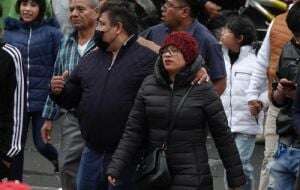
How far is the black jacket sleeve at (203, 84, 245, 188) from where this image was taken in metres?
6.69

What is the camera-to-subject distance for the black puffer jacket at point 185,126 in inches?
262

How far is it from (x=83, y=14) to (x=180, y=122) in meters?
1.64

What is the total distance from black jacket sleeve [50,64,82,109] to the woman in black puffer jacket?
0.67m

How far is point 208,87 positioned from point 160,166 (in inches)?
24.3

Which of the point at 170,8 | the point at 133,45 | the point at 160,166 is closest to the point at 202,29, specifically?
the point at 170,8

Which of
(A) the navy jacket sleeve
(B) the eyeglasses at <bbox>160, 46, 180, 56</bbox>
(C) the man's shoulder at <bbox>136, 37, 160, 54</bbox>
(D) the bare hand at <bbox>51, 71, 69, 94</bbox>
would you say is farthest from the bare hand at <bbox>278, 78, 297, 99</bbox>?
(D) the bare hand at <bbox>51, 71, 69, 94</bbox>

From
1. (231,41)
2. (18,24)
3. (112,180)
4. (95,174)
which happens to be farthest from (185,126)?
(18,24)

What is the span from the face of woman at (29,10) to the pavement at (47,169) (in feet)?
5.53

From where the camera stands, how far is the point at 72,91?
7359 millimetres

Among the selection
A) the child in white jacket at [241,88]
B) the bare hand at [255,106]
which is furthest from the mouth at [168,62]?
the child in white jacket at [241,88]

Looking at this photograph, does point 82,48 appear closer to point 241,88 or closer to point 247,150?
point 241,88

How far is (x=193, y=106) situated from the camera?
6.66m

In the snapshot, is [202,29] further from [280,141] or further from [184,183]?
[184,183]

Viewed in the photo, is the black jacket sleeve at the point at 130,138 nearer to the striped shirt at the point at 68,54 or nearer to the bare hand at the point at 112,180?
the bare hand at the point at 112,180
